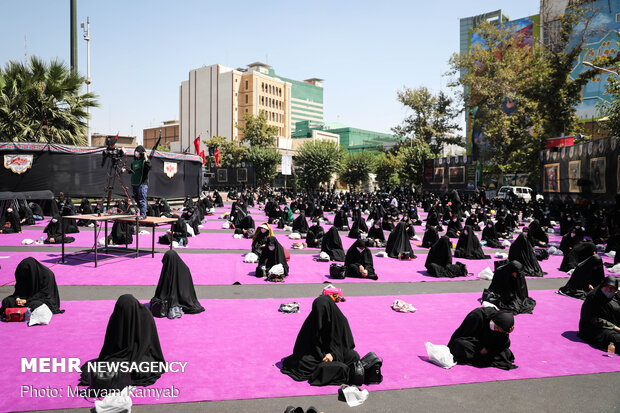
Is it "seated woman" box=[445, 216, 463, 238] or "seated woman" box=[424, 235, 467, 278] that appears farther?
"seated woman" box=[445, 216, 463, 238]

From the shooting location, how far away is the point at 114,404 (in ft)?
13.9

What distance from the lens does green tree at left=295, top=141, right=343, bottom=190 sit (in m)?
57.0

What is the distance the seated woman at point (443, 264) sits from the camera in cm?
1136

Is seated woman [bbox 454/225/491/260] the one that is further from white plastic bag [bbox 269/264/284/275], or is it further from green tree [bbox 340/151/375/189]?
green tree [bbox 340/151/375/189]

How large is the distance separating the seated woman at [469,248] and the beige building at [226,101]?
3201 inches

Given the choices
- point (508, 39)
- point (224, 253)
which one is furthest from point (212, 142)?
point (224, 253)

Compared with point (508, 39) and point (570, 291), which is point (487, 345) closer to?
point (570, 291)

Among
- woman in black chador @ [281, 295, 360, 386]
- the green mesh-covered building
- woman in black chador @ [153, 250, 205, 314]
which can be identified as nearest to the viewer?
woman in black chador @ [281, 295, 360, 386]

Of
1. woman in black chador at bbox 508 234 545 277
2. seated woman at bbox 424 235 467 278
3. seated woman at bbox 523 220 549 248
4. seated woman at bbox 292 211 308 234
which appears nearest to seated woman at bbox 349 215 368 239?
seated woman at bbox 292 211 308 234

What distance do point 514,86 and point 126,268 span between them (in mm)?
40743

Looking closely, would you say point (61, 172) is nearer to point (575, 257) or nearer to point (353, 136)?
point (575, 257)

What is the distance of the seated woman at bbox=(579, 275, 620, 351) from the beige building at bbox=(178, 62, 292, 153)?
8816 centimetres

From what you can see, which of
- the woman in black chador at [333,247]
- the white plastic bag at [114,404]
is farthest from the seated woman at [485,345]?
the woman in black chador at [333,247]

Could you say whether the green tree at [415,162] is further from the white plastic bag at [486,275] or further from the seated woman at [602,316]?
the seated woman at [602,316]
